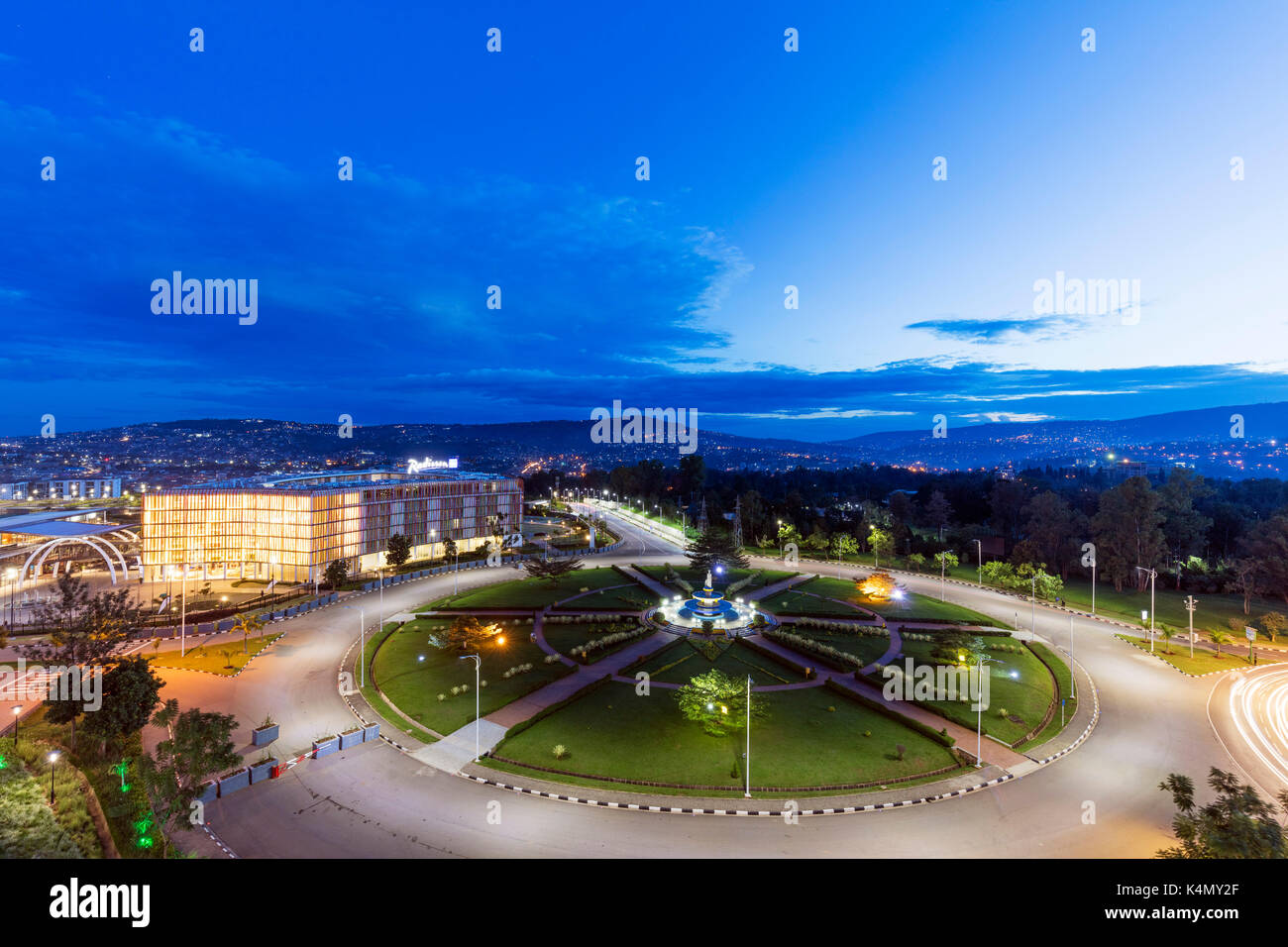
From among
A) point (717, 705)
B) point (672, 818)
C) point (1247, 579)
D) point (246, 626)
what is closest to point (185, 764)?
point (672, 818)

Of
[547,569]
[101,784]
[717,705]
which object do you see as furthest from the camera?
[547,569]

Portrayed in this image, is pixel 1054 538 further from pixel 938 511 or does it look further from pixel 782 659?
pixel 782 659

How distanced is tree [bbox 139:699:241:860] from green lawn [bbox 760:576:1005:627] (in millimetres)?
44245

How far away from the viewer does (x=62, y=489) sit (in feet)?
428

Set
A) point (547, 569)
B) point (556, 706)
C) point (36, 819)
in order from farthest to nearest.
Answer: point (547, 569) < point (556, 706) < point (36, 819)

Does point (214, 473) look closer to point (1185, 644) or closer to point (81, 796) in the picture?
point (81, 796)

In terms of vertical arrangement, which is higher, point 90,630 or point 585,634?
point 90,630

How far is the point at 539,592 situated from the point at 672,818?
1555 inches

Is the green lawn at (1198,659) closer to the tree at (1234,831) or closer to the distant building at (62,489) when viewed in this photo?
the tree at (1234,831)

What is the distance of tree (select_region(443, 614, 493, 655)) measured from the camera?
45.3 metres

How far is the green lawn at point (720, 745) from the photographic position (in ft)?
94.7

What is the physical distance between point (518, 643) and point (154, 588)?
154 ft

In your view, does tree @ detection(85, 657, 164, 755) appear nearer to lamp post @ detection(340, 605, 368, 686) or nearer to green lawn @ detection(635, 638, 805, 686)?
lamp post @ detection(340, 605, 368, 686)

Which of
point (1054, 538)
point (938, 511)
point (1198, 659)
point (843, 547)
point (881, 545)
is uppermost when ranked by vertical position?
point (938, 511)
